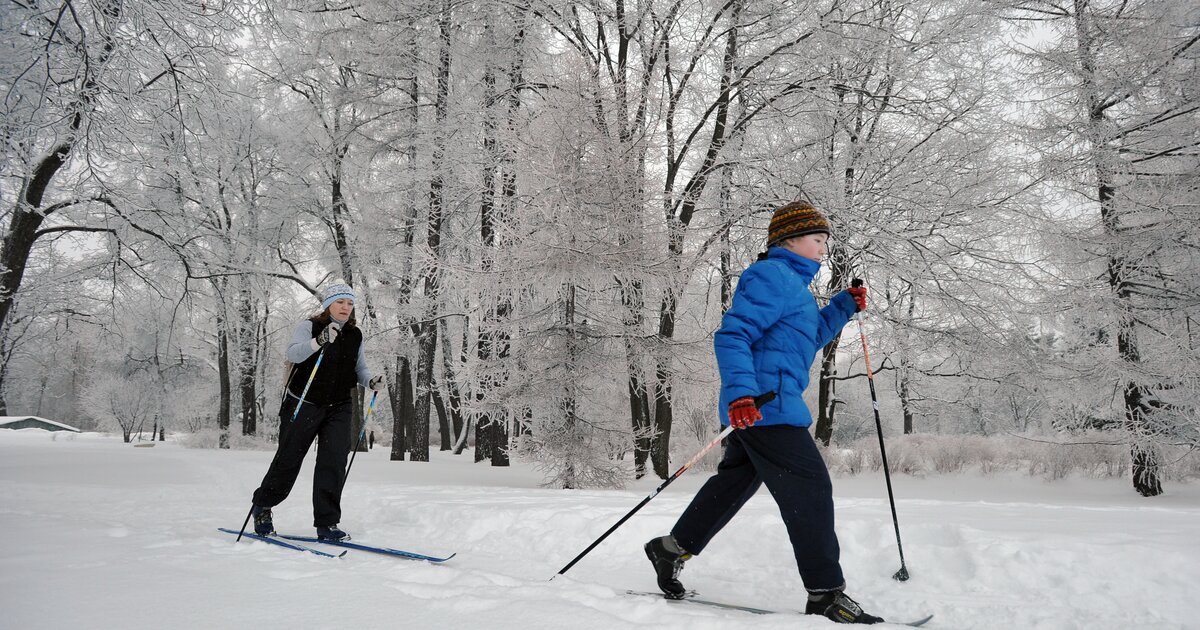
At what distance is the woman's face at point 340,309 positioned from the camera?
15.8 feet

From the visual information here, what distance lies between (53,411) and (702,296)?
3350 inches

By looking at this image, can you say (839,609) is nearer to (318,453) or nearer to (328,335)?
(318,453)

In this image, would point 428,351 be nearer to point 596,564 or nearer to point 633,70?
point 633,70

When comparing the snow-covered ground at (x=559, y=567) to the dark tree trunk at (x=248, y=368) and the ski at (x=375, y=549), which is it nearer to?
the ski at (x=375, y=549)

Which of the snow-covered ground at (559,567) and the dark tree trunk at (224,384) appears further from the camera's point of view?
the dark tree trunk at (224,384)

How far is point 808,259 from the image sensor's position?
2951mm

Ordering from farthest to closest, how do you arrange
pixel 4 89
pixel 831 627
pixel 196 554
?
1. pixel 4 89
2. pixel 196 554
3. pixel 831 627

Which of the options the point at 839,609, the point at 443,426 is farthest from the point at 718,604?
the point at 443,426

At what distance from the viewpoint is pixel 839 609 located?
256cm

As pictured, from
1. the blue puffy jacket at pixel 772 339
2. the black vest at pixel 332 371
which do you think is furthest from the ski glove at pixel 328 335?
the blue puffy jacket at pixel 772 339

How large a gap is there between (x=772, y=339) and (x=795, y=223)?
1.89ft

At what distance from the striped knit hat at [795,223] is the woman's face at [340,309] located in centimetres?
327

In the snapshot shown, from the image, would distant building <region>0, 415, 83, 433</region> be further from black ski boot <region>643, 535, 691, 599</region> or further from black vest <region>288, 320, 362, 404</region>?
black ski boot <region>643, 535, 691, 599</region>

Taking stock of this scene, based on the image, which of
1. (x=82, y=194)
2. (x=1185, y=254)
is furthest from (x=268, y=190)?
(x=1185, y=254)
